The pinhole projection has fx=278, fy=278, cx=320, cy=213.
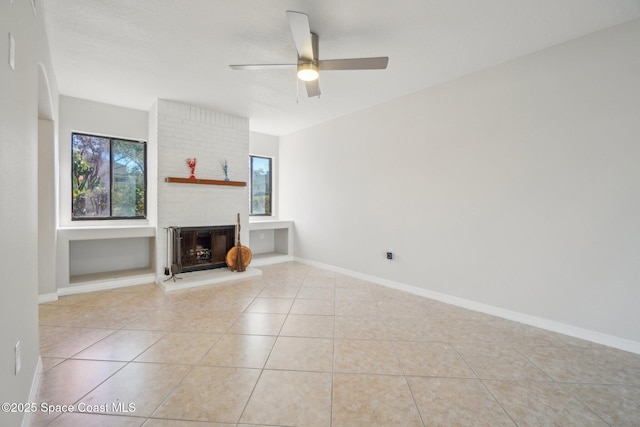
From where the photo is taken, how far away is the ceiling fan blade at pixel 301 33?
1.92m

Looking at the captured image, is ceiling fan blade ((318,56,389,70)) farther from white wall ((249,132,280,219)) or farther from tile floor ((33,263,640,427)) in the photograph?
white wall ((249,132,280,219))

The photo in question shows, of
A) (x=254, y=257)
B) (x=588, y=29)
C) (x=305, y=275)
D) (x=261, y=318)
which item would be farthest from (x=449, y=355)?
(x=254, y=257)

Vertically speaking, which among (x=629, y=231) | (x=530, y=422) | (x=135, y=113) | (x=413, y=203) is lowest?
(x=530, y=422)

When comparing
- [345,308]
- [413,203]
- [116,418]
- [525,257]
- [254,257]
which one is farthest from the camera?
[254,257]

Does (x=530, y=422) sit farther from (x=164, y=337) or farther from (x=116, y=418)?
(x=164, y=337)

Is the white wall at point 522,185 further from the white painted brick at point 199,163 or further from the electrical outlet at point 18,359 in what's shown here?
the electrical outlet at point 18,359

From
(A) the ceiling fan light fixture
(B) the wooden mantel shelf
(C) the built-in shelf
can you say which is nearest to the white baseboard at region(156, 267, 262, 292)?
(C) the built-in shelf

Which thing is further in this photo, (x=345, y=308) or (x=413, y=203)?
(x=413, y=203)

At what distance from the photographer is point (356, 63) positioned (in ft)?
7.82

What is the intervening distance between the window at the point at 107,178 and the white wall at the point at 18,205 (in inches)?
114

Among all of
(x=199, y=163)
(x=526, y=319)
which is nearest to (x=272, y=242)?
(x=199, y=163)

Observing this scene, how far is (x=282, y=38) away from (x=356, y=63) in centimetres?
78

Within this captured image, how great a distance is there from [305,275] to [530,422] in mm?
3433

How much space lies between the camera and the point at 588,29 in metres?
2.42
